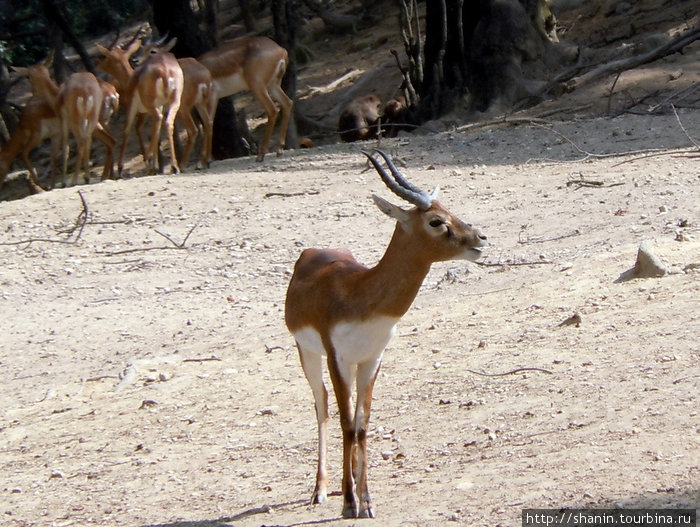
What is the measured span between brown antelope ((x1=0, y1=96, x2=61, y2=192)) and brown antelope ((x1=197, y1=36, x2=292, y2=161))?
3.01m

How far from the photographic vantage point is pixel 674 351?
6.09 metres

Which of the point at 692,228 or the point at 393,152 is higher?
the point at 692,228

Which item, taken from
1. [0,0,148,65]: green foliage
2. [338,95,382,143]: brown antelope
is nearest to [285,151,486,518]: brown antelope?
[338,95,382,143]: brown antelope

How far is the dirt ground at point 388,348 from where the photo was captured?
5.26 meters

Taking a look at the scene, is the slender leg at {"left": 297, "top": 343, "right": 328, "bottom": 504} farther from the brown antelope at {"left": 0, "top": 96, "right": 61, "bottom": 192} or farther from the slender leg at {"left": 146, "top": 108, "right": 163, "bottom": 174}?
the brown antelope at {"left": 0, "top": 96, "right": 61, "bottom": 192}

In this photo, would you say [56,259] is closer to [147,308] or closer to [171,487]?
[147,308]

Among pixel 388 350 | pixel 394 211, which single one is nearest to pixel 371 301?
pixel 394 211

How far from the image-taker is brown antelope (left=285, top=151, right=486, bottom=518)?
4867mm

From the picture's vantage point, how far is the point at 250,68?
16141 millimetres

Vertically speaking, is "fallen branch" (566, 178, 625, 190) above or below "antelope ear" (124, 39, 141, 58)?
below

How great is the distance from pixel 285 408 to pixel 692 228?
3631mm

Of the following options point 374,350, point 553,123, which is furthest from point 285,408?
point 553,123

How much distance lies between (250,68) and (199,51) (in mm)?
2350

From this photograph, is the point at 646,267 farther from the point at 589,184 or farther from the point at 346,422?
the point at 346,422
